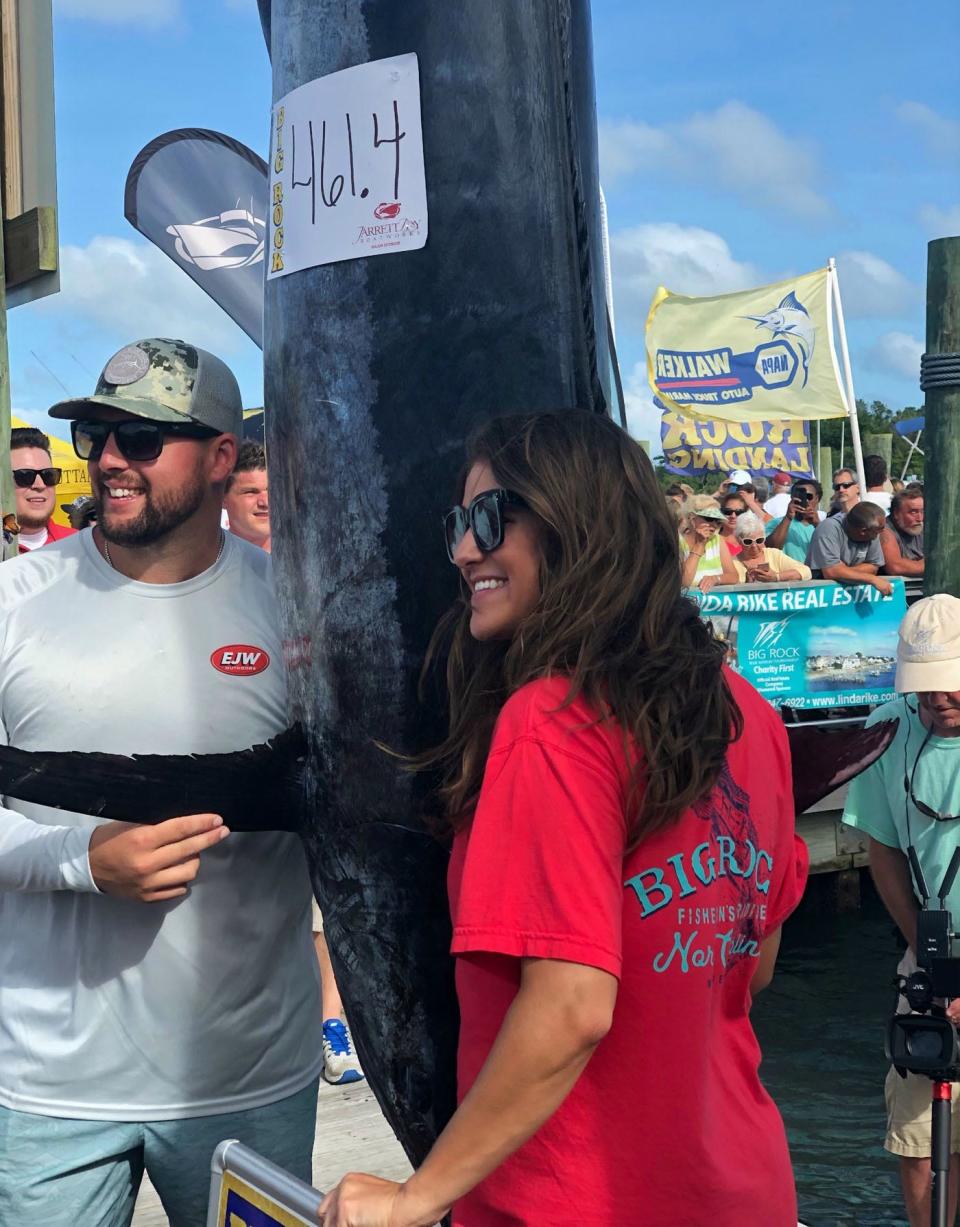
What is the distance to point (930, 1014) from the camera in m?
3.19

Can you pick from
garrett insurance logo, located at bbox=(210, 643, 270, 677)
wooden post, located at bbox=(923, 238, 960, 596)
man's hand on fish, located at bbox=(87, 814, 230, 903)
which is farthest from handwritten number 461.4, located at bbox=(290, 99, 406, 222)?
wooden post, located at bbox=(923, 238, 960, 596)

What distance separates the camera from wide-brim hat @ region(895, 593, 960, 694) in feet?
10.8

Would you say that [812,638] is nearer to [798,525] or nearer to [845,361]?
[798,525]

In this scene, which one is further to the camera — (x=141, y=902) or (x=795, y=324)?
(x=795, y=324)

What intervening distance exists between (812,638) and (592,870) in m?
6.89

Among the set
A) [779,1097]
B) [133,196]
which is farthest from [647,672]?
[779,1097]

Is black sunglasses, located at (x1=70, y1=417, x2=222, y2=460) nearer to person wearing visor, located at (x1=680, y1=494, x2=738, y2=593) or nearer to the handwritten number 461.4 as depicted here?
the handwritten number 461.4

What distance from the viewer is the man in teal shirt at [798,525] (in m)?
9.35

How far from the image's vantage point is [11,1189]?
1661 millimetres

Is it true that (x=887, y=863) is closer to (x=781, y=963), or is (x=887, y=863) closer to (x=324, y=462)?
(x=324, y=462)

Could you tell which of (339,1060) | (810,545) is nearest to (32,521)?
(339,1060)

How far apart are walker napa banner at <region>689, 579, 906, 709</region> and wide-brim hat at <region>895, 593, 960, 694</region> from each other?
395cm

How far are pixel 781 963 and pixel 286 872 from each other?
747 centimetres

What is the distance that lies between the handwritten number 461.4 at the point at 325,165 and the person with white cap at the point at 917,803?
2237 millimetres
